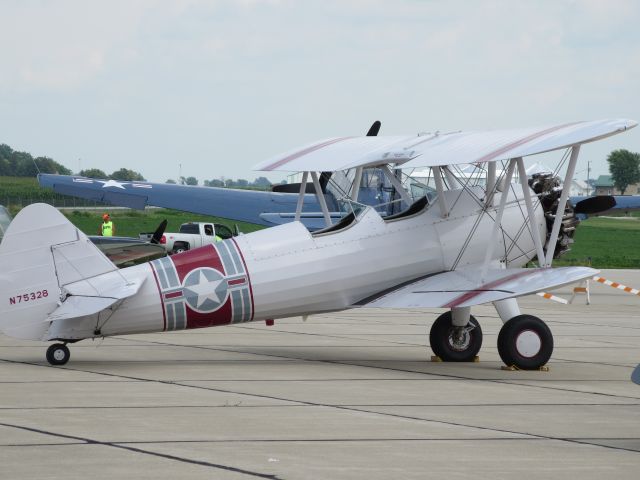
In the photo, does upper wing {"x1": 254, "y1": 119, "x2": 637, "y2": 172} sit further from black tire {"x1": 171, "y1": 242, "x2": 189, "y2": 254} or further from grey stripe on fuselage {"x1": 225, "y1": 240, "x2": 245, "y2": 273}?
black tire {"x1": 171, "y1": 242, "x2": 189, "y2": 254}

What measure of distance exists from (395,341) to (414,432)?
309 inches

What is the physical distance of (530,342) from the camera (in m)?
13.4

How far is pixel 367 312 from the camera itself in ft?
75.2

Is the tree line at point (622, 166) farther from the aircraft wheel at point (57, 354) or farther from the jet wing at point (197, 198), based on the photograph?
the aircraft wheel at point (57, 354)

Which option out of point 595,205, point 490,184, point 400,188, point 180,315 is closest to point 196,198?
point 400,188

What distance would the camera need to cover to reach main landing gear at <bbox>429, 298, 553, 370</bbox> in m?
13.4

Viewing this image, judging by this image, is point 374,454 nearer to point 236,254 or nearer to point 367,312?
point 236,254

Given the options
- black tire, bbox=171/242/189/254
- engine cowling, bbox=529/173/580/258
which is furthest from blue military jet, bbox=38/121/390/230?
engine cowling, bbox=529/173/580/258

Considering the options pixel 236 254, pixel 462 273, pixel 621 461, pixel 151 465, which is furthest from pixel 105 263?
pixel 621 461

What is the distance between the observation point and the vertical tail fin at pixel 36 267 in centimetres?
1222

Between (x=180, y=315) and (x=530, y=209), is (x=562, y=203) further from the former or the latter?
(x=180, y=315)

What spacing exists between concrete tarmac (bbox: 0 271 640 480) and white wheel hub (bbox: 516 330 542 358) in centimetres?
29

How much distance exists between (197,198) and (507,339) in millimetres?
21585

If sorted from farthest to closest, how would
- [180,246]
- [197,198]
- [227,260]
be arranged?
1. [180,246]
2. [197,198]
3. [227,260]
